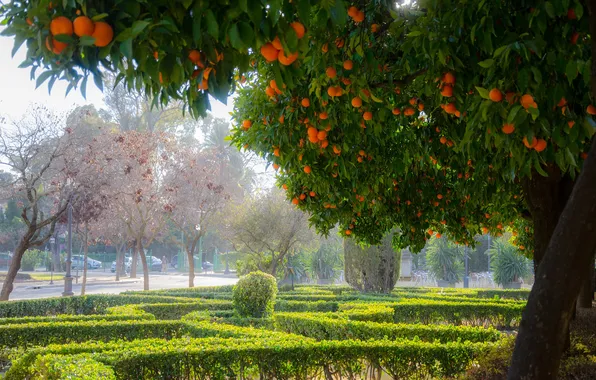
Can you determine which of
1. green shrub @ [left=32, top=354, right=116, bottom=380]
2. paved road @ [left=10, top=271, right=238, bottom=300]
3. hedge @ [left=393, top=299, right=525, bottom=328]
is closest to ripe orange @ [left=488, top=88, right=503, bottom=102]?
green shrub @ [left=32, top=354, right=116, bottom=380]

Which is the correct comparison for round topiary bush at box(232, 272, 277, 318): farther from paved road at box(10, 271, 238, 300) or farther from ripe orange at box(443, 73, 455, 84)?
paved road at box(10, 271, 238, 300)

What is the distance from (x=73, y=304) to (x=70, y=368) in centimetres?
1296

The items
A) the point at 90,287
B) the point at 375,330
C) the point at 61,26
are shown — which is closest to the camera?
the point at 61,26

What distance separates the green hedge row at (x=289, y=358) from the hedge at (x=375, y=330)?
0.59 m

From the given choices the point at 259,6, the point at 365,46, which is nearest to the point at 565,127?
the point at 365,46

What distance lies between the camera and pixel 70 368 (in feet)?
21.0

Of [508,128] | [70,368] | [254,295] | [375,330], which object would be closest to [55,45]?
[508,128]

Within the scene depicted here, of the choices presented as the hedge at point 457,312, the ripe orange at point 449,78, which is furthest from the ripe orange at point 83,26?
the hedge at point 457,312

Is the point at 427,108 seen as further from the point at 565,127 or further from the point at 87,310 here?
the point at 87,310

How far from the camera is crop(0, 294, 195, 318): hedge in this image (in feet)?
55.7

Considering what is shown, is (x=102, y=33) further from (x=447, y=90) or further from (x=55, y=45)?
(x=447, y=90)

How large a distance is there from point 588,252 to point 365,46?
252 centimetres

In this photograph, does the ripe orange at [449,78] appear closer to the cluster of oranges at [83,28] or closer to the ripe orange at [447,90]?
the ripe orange at [447,90]

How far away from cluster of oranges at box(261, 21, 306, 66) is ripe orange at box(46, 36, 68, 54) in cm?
86
